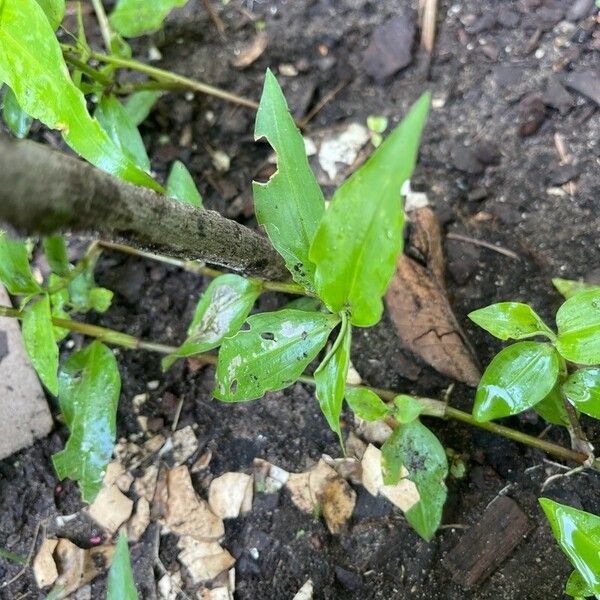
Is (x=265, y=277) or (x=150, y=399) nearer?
(x=265, y=277)

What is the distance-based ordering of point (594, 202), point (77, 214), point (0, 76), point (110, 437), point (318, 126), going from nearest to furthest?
point (77, 214) < point (0, 76) < point (110, 437) < point (594, 202) < point (318, 126)

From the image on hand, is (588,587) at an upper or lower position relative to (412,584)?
upper

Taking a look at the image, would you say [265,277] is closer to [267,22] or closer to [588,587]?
[588,587]

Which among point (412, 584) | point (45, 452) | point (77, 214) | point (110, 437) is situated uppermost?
point (77, 214)

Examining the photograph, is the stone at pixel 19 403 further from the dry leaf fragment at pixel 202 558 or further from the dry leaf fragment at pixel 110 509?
the dry leaf fragment at pixel 202 558

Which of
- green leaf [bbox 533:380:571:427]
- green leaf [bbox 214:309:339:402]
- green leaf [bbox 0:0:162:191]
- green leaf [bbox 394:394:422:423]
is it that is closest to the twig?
green leaf [bbox 533:380:571:427]

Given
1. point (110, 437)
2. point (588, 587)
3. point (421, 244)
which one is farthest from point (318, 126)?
point (588, 587)
